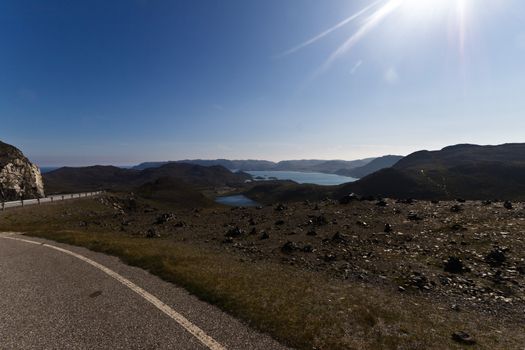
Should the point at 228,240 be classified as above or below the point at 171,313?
below

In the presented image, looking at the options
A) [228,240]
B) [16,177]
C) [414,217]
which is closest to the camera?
[228,240]

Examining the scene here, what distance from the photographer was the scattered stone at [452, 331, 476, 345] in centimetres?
891

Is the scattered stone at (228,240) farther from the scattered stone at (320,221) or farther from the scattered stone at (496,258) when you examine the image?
the scattered stone at (496,258)

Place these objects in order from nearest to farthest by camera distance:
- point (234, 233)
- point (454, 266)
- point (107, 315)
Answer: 1. point (107, 315)
2. point (454, 266)
3. point (234, 233)

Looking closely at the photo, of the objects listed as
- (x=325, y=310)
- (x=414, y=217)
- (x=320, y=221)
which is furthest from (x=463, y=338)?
(x=414, y=217)

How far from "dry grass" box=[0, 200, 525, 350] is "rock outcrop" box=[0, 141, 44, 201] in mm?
97286

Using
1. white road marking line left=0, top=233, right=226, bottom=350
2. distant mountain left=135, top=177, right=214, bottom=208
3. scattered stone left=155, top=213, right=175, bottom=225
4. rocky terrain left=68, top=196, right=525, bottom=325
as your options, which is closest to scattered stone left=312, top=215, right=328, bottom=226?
rocky terrain left=68, top=196, right=525, bottom=325

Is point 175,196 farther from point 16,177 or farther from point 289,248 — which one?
point 289,248

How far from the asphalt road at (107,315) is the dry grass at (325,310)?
82cm

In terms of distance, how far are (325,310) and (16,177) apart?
115038 millimetres

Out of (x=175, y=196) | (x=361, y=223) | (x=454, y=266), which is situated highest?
(x=361, y=223)

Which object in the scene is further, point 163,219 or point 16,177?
point 16,177

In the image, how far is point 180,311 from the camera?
1051 centimetres

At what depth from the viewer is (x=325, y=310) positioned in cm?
1085
